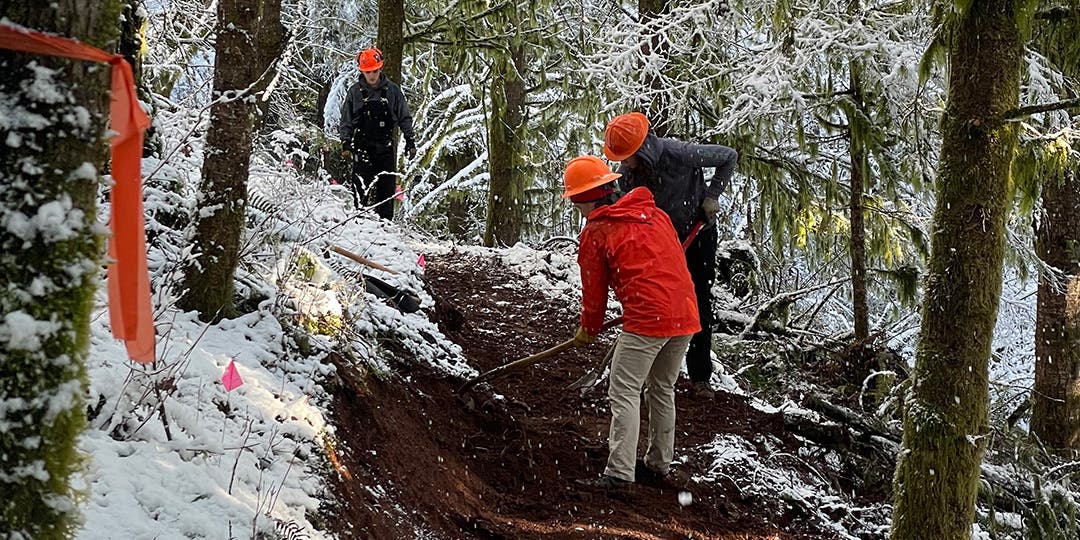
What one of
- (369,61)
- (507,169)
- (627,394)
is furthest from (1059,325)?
(507,169)

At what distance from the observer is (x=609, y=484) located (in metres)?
5.09

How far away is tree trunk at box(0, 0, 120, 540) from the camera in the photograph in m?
1.61

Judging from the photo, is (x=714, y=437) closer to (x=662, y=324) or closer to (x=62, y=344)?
(x=662, y=324)

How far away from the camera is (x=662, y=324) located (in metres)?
5.00

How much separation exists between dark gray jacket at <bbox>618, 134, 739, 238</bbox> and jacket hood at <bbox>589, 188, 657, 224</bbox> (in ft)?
2.88

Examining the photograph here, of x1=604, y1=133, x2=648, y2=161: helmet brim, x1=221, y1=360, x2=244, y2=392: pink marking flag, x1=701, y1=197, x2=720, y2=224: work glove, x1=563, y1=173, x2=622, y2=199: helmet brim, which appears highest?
x1=604, y1=133, x2=648, y2=161: helmet brim

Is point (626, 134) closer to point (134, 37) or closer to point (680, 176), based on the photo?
point (680, 176)

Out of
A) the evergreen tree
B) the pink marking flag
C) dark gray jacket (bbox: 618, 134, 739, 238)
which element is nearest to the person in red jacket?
dark gray jacket (bbox: 618, 134, 739, 238)

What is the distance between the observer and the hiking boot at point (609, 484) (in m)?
5.08

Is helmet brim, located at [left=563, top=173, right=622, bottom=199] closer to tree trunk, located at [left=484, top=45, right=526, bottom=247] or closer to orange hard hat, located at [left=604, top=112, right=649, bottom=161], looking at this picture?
orange hard hat, located at [left=604, top=112, right=649, bottom=161]

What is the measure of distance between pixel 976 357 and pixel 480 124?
13.4 meters

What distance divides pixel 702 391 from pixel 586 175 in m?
2.59

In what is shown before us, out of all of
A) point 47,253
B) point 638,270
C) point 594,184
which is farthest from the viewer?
point 594,184

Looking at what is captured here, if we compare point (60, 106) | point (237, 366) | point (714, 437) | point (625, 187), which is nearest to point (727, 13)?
point (625, 187)
